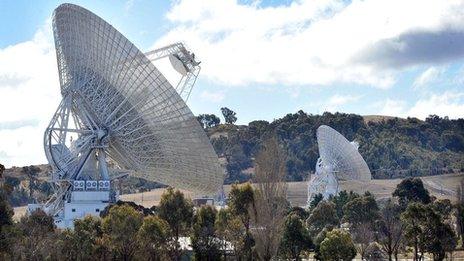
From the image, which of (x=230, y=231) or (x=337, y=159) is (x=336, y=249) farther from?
(x=337, y=159)

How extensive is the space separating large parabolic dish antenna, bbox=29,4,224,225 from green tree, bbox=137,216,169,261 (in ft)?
34.2

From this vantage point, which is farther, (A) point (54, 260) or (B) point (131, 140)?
(B) point (131, 140)

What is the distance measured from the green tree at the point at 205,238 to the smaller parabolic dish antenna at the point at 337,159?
55.8m

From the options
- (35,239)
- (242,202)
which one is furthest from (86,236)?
(242,202)

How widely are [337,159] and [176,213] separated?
6326 cm

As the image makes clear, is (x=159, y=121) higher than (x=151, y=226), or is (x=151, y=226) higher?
(x=159, y=121)

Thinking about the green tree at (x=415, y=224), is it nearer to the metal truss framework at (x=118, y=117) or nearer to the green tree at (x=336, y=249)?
the green tree at (x=336, y=249)

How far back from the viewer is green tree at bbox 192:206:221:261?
203ft

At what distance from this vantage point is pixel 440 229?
211 feet

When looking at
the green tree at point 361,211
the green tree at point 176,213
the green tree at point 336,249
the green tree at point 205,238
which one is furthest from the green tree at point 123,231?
the green tree at point 361,211

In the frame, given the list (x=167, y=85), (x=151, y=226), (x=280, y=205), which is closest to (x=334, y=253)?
(x=280, y=205)

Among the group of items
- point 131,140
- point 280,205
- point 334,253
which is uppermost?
point 131,140

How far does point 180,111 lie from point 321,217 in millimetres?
33904

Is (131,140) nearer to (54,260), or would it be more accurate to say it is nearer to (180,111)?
(180,111)
